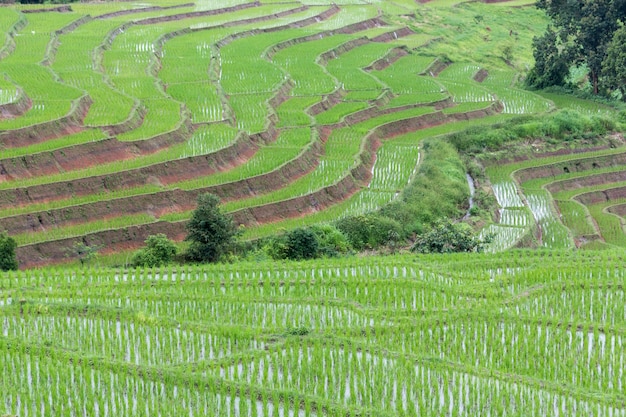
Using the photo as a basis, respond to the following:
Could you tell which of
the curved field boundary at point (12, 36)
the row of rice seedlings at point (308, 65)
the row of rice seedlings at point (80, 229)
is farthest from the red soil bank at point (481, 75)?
the row of rice seedlings at point (80, 229)

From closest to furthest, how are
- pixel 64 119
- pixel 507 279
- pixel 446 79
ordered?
pixel 507 279 < pixel 64 119 < pixel 446 79

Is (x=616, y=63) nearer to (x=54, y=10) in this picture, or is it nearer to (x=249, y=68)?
(x=249, y=68)

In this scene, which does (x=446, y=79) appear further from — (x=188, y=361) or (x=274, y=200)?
(x=188, y=361)

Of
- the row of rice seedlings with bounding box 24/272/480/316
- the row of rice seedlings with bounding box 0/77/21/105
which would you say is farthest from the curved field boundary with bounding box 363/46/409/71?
the row of rice seedlings with bounding box 24/272/480/316

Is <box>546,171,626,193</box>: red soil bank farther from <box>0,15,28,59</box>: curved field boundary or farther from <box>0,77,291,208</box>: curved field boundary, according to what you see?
<box>0,15,28,59</box>: curved field boundary

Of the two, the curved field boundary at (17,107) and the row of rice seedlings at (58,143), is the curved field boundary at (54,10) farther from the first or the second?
the row of rice seedlings at (58,143)

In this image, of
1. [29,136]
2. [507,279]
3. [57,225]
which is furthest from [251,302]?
[29,136]
